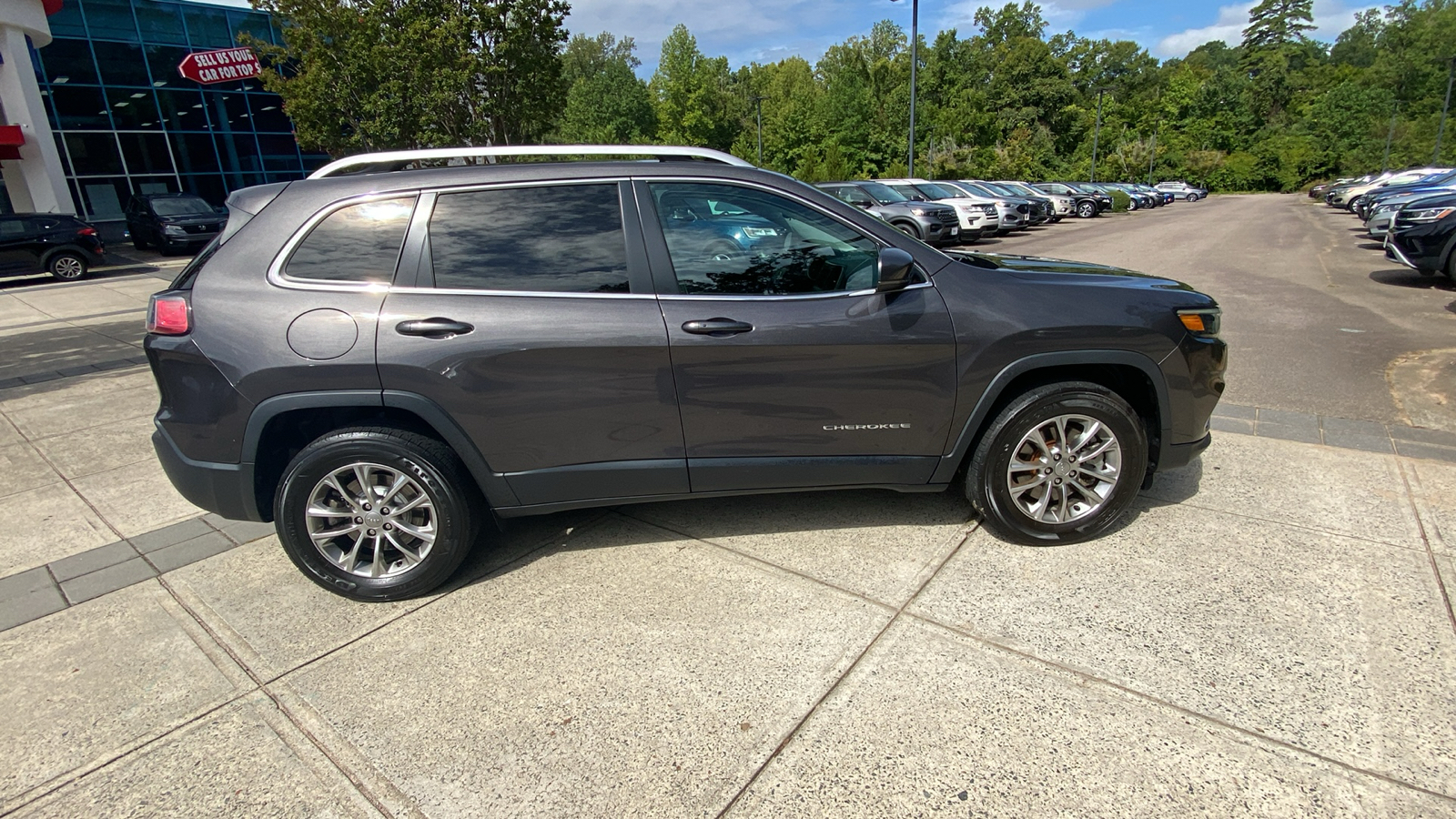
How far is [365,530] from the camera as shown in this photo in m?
3.11

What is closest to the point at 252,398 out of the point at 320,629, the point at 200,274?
the point at 200,274

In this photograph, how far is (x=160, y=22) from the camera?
2598 cm

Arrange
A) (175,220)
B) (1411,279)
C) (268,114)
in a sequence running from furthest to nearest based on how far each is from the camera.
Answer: (268,114)
(175,220)
(1411,279)

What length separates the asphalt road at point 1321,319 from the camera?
5.50 m

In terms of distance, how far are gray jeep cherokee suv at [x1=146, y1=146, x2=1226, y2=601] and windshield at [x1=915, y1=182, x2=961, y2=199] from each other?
17354 mm

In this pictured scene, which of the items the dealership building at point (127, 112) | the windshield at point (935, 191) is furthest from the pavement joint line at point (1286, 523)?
the dealership building at point (127, 112)

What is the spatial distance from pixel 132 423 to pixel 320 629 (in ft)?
13.1

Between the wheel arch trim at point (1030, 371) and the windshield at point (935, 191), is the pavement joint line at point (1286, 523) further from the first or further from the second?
the windshield at point (935, 191)

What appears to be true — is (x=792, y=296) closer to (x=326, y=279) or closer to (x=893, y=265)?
(x=893, y=265)

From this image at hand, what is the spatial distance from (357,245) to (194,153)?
104 ft

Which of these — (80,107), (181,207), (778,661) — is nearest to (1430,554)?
(778,661)

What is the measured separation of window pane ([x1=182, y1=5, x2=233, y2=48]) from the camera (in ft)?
87.2

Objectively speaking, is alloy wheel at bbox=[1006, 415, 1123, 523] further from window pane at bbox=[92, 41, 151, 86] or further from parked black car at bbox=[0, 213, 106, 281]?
window pane at bbox=[92, 41, 151, 86]

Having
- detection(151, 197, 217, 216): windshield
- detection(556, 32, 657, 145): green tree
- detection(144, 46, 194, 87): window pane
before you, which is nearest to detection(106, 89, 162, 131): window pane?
detection(144, 46, 194, 87): window pane
